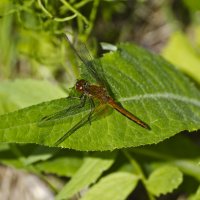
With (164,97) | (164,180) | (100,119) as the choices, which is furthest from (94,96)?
(164,180)

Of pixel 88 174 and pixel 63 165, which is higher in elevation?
pixel 88 174

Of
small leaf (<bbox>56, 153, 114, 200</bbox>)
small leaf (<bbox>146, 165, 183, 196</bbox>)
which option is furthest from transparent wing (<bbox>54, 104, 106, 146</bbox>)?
small leaf (<bbox>146, 165, 183, 196</bbox>)

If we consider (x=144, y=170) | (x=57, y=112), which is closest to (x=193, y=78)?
(x=144, y=170)

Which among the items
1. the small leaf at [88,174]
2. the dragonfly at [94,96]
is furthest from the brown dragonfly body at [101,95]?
the small leaf at [88,174]

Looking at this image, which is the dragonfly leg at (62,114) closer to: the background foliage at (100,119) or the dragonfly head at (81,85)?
the background foliage at (100,119)

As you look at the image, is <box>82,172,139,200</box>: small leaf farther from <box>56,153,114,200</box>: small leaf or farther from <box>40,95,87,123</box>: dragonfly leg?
<box>40,95,87,123</box>: dragonfly leg

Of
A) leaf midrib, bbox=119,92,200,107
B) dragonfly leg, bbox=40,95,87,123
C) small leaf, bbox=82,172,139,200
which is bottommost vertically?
small leaf, bbox=82,172,139,200

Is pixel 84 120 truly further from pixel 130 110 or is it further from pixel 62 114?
pixel 130 110
